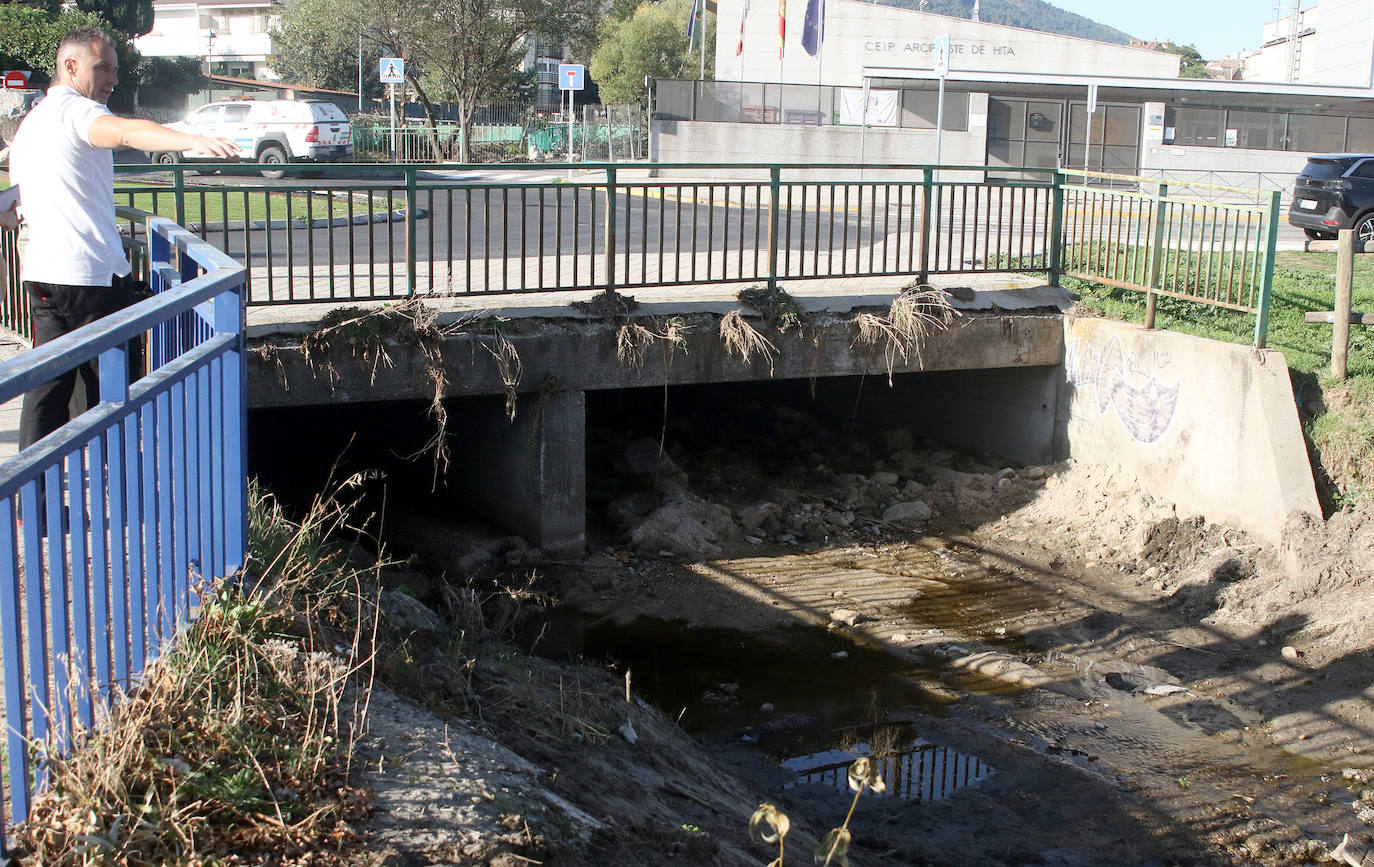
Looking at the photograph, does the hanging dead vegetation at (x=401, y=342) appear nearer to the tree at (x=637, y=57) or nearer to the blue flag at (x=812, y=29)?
the blue flag at (x=812, y=29)

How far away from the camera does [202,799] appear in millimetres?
2840

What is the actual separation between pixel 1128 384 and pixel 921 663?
152 inches

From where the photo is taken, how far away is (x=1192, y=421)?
9344mm

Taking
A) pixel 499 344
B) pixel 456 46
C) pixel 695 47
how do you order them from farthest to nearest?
pixel 695 47 < pixel 456 46 < pixel 499 344

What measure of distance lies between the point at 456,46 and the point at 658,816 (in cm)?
3555

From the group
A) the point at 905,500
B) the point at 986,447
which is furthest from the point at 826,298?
the point at 986,447

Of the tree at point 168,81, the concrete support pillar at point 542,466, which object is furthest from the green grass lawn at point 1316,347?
the tree at point 168,81

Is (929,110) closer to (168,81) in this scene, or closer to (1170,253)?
(1170,253)

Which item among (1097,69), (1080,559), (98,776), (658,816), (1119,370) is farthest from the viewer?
(1097,69)

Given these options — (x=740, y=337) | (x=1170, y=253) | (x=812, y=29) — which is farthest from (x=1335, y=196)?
(x=812, y=29)

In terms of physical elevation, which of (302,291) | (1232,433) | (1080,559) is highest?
(302,291)

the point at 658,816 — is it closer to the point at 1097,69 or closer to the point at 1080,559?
the point at 1080,559

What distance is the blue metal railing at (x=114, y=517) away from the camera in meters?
2.51

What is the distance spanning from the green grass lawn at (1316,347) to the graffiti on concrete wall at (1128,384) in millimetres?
404
